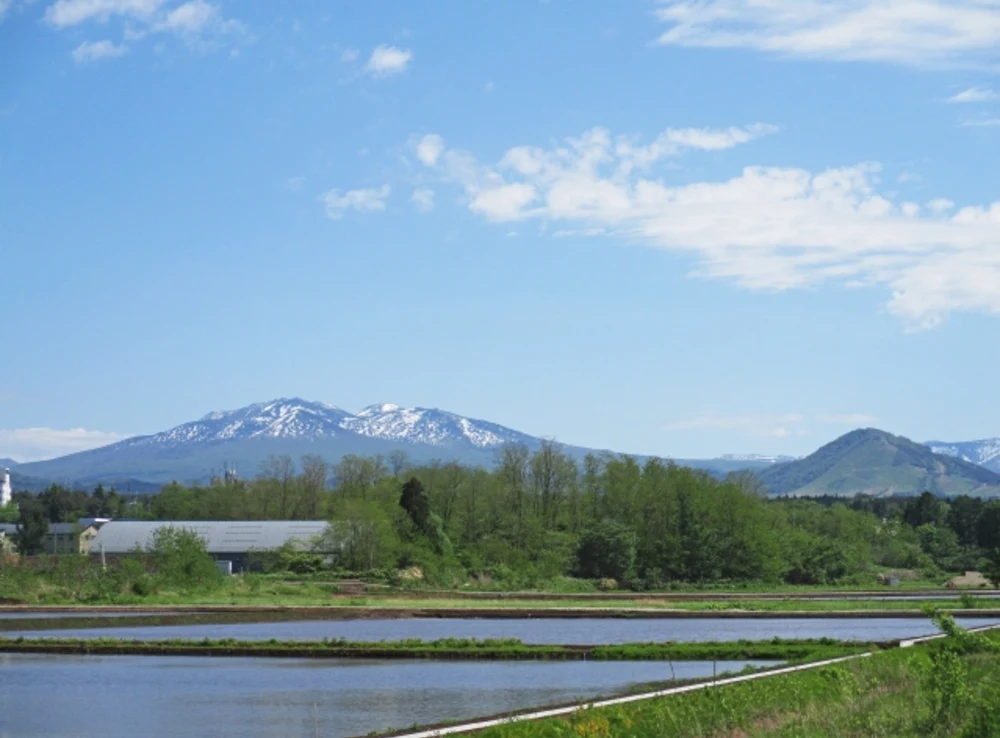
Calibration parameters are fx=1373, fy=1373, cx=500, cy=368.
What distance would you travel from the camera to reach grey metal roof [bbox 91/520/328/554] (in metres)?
104

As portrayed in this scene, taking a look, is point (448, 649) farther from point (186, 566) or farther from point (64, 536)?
point (64, 536)

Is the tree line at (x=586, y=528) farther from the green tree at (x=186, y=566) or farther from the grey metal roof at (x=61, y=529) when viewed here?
the grey metal roof at (x=61, y=529)

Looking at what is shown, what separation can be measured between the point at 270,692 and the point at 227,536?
80393 millimetres

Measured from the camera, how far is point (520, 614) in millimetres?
59000

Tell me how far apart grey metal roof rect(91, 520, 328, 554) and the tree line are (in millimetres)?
5012

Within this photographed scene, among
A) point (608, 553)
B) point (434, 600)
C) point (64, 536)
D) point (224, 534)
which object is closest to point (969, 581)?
point (608, 553)

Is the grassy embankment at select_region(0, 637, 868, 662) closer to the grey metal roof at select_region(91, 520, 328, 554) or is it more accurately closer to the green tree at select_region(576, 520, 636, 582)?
the green tree at select_region(576, 520, 636, 582)

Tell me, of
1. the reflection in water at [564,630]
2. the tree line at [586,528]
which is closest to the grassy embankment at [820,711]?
the reflection in water at [564,630]

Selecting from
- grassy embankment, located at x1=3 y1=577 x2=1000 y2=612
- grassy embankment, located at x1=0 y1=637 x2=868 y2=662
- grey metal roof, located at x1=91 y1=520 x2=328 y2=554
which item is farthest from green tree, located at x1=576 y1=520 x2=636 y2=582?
grassy embankment, located at x1=0 y1=637 x2=868 y2=662

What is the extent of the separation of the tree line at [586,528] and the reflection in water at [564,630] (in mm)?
30312

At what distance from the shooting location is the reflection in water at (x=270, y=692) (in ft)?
78.7

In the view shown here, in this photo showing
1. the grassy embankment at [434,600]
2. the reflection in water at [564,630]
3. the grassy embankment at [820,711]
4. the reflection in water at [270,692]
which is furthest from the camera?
the grassy embankment at [434,600]

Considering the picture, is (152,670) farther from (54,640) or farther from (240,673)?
(54,640)

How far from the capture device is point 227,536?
4245 inches
